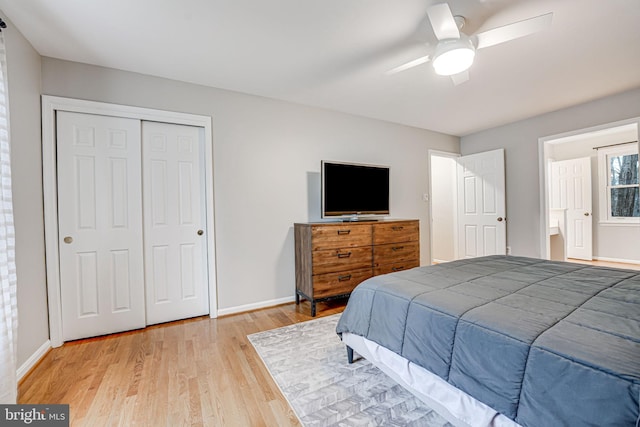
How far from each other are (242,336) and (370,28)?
2.72m

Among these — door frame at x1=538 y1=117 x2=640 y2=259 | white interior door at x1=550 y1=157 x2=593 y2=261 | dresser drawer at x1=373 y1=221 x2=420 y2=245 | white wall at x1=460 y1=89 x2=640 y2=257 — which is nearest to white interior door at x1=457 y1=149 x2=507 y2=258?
white wall at x1=460 y1=89 x2=640 y2=257

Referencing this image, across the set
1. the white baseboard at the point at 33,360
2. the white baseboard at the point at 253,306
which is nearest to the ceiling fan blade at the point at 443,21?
the white baseboard at the point at 253,306

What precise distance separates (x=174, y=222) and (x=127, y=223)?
394mm

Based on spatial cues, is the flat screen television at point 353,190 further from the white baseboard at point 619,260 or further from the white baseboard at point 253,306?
the white baseboard at point 619,260

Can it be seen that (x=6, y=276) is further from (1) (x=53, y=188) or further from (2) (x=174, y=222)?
(2) (x=174, y=222)

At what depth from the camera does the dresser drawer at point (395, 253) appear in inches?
130

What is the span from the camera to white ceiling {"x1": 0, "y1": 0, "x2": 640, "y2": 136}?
181cm

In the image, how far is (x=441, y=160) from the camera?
5.52 metres

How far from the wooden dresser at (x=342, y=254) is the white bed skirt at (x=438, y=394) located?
4.13 ft

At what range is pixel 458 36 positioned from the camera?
1.83 m

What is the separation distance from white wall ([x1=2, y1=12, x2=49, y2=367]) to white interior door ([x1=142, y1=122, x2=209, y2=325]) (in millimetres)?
732

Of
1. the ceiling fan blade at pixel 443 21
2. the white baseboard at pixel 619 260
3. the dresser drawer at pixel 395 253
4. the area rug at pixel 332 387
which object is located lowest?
the area rug at pixel 332 387

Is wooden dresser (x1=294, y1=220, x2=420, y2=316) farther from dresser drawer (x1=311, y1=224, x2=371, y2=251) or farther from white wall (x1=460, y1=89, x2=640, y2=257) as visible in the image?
white wall (x1=460, y1=89, x2=640, y2=257)

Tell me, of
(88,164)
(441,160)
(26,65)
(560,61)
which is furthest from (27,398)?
(441,160)
